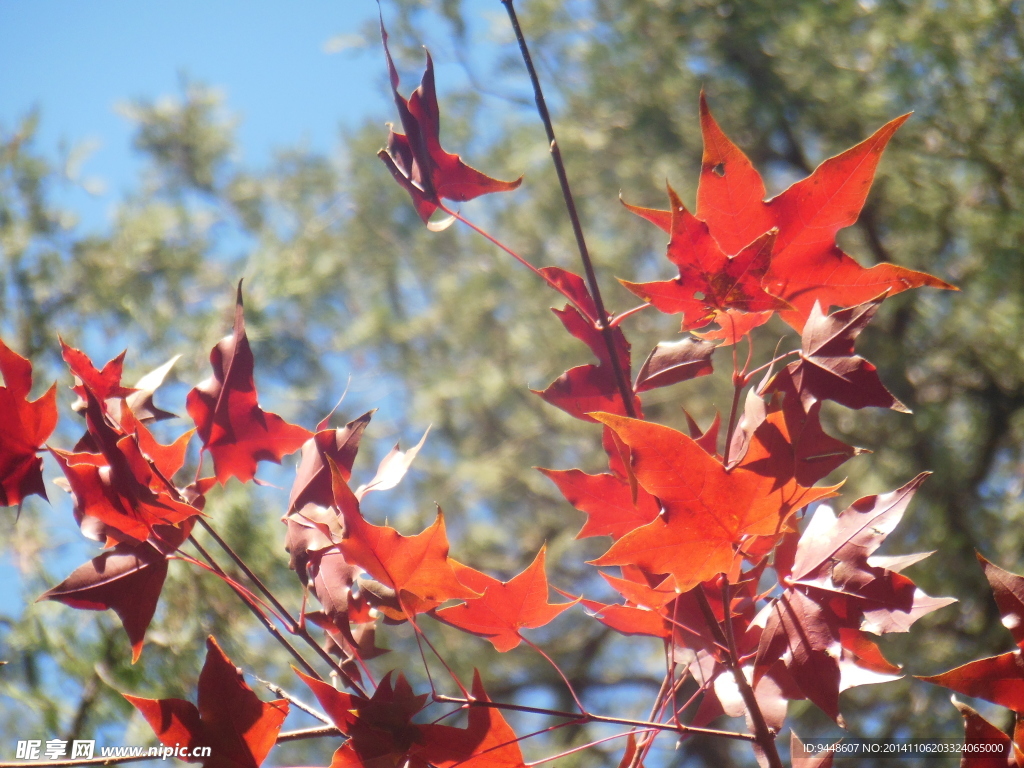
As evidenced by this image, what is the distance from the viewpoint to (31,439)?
1.66ft

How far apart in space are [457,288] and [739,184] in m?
2.95

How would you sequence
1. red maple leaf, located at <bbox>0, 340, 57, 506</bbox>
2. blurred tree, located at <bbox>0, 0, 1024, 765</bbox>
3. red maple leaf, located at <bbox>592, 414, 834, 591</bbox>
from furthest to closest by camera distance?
blurred tree, located at <bbox>0, 0, 1024, 765</bbox>, red maple leaf, located at <bbox>0, 340, 57, 506</bbox>, red maple leaf, located at <bbox>592, 414, 834, 591</bbox>

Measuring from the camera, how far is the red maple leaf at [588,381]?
0.50 metres

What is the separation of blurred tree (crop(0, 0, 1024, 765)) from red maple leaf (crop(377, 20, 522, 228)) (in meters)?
0.85

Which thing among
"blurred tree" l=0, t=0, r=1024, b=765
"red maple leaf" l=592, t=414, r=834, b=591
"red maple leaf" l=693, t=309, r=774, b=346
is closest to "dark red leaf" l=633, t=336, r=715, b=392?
"red maple leaf" l=693, t=309, r=774, b=346

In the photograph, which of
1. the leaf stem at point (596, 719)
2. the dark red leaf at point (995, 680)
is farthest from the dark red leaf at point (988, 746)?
the leaf stem at point (596, 719)

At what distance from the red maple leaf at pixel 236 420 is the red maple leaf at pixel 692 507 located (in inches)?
10.9

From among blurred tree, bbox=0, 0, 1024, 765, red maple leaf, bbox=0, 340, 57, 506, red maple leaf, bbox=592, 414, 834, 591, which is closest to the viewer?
red maple leaf, bbox=592, 414, 834, 591

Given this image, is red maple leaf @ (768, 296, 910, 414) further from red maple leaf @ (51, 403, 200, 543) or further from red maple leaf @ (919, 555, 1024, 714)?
red maple leaf @ (51, 403, 200, 543)

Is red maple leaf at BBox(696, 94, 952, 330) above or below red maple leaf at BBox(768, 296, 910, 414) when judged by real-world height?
above

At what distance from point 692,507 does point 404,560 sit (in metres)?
0.17

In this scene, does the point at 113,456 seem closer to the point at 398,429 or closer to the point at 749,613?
the point at 749,613

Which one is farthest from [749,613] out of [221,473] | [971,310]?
[971,310]

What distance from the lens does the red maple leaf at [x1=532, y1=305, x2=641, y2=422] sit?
0.50m
